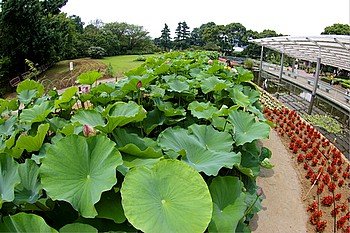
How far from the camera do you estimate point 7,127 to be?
6.12ft

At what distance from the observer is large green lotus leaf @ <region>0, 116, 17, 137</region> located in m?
1.77

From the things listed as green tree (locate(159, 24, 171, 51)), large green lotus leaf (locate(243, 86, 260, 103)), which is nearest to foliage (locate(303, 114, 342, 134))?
large green lotus leaf (locate(243, 86, 260, 103))

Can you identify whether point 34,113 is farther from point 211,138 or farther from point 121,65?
point 121,65

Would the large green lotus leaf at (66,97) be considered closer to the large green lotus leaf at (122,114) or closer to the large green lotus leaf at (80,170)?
the large green lotus leaf at (122,114)

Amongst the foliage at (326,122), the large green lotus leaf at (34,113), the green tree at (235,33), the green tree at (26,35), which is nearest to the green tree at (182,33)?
the green tree at (235,33)

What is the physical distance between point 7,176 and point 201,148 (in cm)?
90

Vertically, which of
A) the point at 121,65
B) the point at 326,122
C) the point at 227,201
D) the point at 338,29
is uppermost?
the point at 338,29

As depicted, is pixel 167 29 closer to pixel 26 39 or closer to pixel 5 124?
pixel 26 39

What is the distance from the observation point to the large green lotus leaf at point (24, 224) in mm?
901

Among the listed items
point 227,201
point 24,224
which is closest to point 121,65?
point 227,201

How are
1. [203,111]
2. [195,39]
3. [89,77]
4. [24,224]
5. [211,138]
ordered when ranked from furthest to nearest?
[195,39] < [89,77] < [203,111] < [211,138] < [24,224]

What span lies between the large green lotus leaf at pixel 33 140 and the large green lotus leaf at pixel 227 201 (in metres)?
0.84

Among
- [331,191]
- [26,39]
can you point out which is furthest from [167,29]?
[331,191]

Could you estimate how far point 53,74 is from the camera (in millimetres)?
16578
